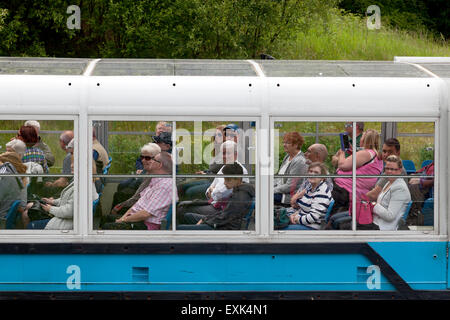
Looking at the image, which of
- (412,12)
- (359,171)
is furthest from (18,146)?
(412,12)

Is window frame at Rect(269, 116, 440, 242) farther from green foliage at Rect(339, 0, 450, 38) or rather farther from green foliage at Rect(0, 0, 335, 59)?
green foliage at Rect(339, 0, 450, 38)

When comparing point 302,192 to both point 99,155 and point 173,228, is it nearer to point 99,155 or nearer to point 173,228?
point 173,228

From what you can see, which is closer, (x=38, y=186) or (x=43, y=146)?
(x=38, y=186)

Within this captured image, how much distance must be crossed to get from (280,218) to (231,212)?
1.36 ft

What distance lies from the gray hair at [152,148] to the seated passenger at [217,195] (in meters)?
0.48

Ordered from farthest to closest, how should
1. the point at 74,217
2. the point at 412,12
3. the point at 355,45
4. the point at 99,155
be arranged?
1. the point at 412,12
2. the point at 355,45
3. the point at 99,155
4. the point at 74,217

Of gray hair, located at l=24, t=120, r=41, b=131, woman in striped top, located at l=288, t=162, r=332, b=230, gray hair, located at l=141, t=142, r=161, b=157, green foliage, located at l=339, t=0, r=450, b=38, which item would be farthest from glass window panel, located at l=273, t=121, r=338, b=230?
green foliage, located at l=339, t=0, r=450, b=38

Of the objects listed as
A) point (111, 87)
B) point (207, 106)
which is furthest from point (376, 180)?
point (111, 87)

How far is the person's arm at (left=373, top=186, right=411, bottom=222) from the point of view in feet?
23.4

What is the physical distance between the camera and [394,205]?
7156mm

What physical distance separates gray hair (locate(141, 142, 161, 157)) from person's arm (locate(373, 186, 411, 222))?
1897mm

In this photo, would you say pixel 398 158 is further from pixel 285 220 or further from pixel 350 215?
pixel 285 220

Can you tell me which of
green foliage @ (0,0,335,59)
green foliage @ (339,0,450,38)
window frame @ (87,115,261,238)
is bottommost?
window frame @ (87,115,261,238)

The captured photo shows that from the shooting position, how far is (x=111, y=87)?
707 cm
